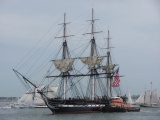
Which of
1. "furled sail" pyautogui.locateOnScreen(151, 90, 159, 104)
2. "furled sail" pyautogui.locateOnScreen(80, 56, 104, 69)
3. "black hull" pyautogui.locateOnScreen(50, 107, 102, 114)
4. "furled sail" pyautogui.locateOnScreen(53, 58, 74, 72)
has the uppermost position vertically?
"furled sail" pyautogui.locateOnScreen(80, 56, 104, 69)

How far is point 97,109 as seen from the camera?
88.5 metres

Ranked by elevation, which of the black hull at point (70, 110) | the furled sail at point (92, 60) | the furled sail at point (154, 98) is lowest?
the black hull at point (70, 110)

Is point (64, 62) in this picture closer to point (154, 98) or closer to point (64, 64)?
point (64, 64)

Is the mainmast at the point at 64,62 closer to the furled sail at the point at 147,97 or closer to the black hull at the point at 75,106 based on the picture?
the black hull at the point at 75,106

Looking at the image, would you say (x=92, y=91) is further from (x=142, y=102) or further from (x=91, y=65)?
(x=142, y=102)

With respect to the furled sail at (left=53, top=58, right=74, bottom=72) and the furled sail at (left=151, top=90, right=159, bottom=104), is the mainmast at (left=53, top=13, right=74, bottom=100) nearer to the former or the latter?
the furled sail at (left=53, top=58, right=74, bottom=72)

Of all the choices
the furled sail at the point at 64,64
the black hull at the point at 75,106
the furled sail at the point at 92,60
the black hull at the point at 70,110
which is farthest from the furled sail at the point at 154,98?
the black hull at the point at 70,110

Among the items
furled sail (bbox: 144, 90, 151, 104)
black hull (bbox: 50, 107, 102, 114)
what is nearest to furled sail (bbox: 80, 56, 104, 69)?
black hull (bbox: 50, 107, 102, 114)

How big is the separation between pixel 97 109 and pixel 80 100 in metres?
4.78

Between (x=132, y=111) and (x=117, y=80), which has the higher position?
(x=117, y=80)

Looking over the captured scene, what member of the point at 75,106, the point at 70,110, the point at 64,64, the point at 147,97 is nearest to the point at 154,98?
the point at 147,97

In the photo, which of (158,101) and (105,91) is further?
(158,101)

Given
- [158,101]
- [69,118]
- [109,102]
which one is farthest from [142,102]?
[69,118]

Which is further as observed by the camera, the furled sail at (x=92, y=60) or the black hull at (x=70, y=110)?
the furled sail at (x=92, y=60)
